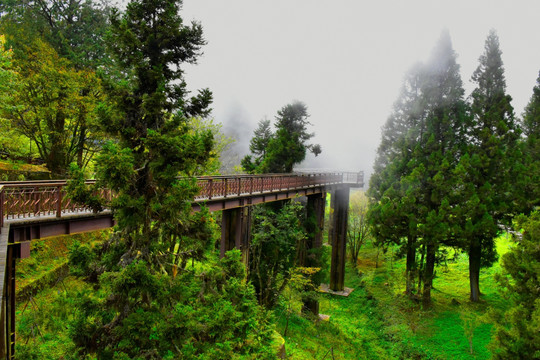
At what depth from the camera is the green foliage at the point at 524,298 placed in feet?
33.6

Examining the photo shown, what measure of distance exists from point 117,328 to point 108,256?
135 centimetres

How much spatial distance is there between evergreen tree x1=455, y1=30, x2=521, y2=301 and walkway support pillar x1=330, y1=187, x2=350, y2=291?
7.82 metres

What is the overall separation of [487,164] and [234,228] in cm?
1431

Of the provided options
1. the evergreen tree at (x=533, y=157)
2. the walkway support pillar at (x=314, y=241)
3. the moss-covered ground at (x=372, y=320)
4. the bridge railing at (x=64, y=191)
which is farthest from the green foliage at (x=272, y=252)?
the evergreen tree at (x=533, y=157)

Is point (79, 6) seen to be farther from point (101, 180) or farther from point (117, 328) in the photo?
point (117, 328)

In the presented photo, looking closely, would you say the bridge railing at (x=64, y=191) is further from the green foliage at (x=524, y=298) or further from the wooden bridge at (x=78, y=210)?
the green foliage at (x=524, y=298)

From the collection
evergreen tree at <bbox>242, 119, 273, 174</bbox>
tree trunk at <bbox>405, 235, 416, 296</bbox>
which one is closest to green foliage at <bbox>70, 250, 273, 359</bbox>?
tree trunk at <bbox>405, 235, 416, 296</bbox>

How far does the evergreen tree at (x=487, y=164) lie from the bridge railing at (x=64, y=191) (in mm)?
8199

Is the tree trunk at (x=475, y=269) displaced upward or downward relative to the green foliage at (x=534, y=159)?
downward

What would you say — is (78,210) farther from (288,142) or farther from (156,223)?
(288,142)

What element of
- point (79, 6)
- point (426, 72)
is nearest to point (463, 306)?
point (426, 72)

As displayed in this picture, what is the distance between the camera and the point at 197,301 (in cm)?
639

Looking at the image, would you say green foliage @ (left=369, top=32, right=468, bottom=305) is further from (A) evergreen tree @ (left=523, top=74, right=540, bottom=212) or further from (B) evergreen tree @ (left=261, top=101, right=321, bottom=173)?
(B) evergreen tree @ (left=261, top=101, right=321, bottom=173)

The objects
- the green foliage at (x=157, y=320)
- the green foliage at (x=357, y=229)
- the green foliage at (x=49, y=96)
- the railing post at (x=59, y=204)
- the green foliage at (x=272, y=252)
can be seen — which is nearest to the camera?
the green foliage at (x=157, y=320)
